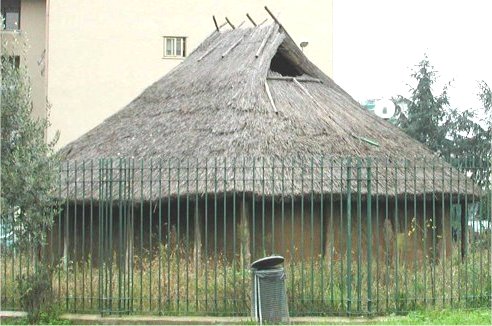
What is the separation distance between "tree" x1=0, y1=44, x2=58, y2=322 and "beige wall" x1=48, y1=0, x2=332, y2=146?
959 inches

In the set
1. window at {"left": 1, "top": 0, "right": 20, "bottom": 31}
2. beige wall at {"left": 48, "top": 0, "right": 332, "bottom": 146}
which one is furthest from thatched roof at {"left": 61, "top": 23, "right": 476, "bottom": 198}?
window at {"left": 1, "top": 0, "right": 20, "bottom": 31}

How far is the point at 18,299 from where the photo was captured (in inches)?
488

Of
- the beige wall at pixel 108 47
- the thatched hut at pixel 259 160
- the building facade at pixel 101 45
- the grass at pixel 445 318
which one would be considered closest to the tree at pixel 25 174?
the thatched hut at pixel 259 160

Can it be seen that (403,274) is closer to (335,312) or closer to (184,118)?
(335,312)

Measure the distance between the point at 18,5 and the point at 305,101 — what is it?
21.8 m

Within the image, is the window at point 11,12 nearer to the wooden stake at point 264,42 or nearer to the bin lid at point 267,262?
the wooden stake at point 264,42

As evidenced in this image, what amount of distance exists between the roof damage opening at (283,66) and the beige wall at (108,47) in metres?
15.3

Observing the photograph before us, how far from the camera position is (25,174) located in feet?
38.0

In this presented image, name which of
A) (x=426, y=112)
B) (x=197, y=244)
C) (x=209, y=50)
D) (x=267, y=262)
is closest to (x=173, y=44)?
(x=426, y=112)

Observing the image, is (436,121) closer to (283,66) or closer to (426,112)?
(426,112)

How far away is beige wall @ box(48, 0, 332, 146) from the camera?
1426 inches

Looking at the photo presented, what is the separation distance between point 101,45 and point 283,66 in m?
16.4

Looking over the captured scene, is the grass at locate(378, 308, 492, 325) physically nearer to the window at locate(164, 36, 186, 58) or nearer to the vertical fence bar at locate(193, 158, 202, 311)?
the vertical fence bar at locate(193, 158, 202, 311)

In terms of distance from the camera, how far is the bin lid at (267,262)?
11.6 metres
